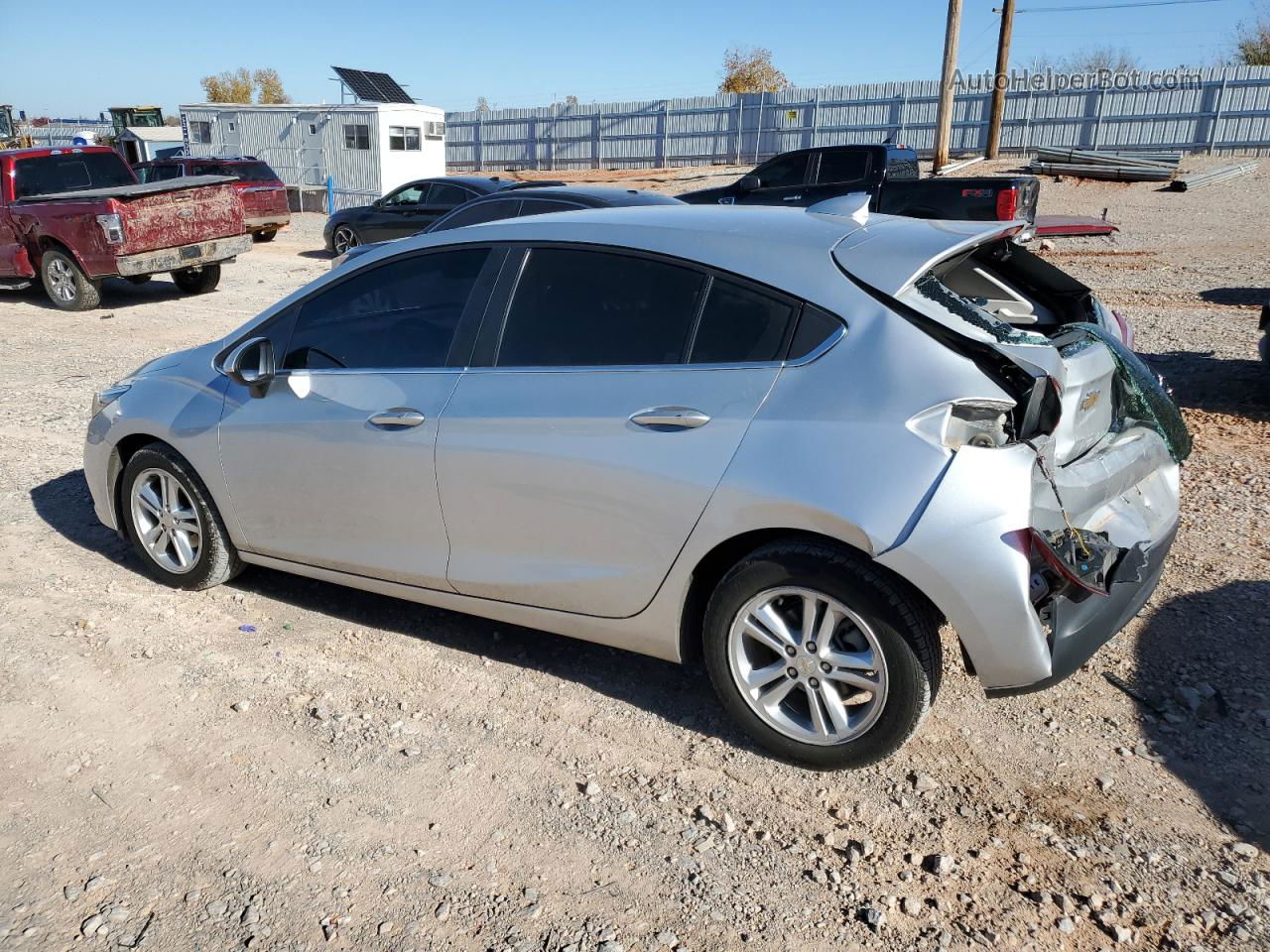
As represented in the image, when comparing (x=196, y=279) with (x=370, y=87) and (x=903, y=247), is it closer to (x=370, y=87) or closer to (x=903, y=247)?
(x=903, y=247)

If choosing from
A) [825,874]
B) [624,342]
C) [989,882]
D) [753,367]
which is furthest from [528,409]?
[989,882]

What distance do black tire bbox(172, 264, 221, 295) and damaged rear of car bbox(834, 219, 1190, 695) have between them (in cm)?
1275

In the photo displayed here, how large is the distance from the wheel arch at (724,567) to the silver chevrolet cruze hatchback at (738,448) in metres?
0.01

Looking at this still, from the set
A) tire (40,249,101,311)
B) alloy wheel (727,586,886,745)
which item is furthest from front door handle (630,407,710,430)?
tire (40,249,101,311)

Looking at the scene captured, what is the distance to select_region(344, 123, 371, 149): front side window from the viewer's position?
88.0 feet

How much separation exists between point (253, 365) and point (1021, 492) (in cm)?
309

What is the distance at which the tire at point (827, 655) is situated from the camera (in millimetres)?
3105

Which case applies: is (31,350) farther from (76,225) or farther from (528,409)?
(528,409)

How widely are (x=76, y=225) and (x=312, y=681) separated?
10.7 metres

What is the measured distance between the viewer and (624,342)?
358cm

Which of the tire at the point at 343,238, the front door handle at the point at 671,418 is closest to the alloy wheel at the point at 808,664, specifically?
the front door handle at the point at 671,418

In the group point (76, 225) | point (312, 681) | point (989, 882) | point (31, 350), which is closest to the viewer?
point (989, 882)

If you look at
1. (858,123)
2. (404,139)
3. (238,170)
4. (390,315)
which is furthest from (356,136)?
(390,315)

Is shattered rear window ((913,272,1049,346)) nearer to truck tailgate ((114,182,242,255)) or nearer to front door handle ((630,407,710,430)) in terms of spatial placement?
front door handle ((630,407,710,430))
